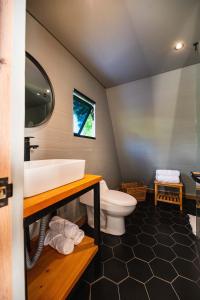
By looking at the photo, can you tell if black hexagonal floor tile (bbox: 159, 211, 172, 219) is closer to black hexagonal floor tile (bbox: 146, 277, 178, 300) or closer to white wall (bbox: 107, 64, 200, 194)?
white wall (bbox: 107, 64, 200, 194)

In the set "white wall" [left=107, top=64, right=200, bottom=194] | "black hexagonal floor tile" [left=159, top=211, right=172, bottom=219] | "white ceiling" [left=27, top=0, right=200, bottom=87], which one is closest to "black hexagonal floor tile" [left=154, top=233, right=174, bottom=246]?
"black hexagonal floor tile" [left=159, top=211, right=172, bottom=219]

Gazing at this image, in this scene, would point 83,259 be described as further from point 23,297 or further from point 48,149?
point 48,149

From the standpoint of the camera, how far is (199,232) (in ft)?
5.72

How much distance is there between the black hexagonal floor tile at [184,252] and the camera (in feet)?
4.57

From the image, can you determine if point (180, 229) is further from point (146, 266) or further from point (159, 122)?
point (159, 122)

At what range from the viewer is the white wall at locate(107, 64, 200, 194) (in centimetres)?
215

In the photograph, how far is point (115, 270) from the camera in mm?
1245

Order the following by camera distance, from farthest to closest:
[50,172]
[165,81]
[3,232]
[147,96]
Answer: [147,96], [165,81], [50,172], [3,232]

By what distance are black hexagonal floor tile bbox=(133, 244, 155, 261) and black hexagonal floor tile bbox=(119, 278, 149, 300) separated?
30cm

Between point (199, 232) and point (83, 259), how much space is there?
1.55 meters

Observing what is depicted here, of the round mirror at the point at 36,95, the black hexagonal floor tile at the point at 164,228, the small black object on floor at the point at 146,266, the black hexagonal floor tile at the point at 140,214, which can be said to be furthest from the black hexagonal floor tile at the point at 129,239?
the round mirror at the point at 36,95

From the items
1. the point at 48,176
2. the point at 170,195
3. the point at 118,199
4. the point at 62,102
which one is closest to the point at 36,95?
the point at 62,102

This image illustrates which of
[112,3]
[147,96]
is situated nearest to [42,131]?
[112,3]

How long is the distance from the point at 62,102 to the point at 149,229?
6.53ft
